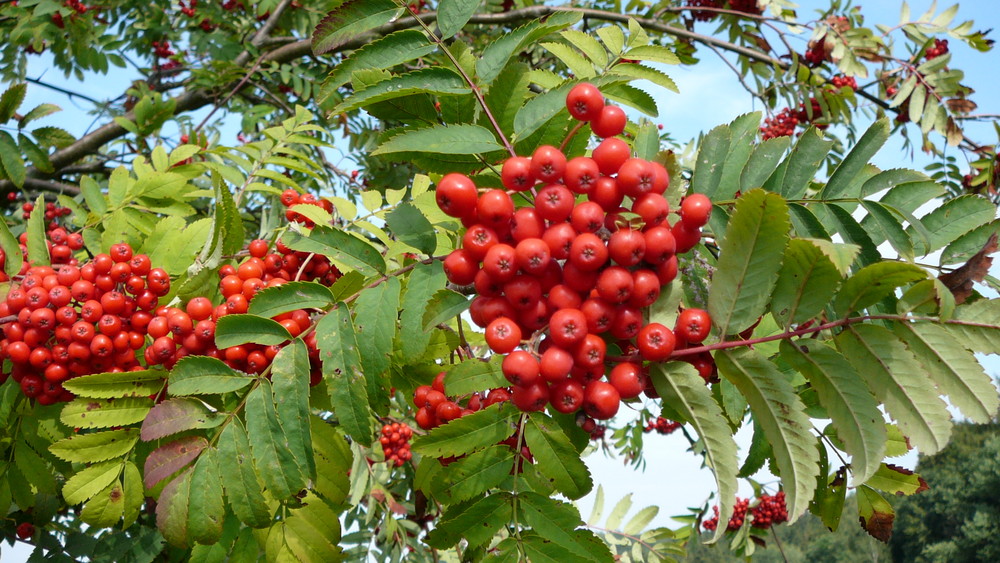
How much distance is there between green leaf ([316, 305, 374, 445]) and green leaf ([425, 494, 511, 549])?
34 cm

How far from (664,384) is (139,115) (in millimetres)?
3698

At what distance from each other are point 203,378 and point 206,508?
31 centimetres

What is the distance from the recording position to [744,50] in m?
4.87

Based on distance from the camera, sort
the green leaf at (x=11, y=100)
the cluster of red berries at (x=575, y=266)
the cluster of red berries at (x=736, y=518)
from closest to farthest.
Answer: the cluster of red berries at (x=575, y=266), the green leaf at (x=11, y=100), the cluster of red berries at (x=736, y=518)

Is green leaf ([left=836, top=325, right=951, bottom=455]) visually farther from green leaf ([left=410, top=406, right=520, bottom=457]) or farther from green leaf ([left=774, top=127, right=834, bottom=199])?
green leaf ([left=410, top=406, right=520, bottom=457])

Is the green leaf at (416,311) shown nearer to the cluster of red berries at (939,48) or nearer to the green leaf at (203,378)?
the green leaf at (203,378)

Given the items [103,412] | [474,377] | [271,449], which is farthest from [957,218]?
[103,412]

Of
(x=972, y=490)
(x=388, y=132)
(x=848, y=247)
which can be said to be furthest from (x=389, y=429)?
(x=972, y=490)

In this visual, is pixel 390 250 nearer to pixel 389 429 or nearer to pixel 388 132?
pixel 388 132

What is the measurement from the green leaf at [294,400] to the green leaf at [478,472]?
0.34 m

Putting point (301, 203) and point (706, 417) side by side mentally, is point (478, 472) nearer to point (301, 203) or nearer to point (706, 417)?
point (706, 417)

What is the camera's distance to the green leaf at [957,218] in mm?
1471

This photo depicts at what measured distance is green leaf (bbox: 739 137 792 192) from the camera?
1.58 meters

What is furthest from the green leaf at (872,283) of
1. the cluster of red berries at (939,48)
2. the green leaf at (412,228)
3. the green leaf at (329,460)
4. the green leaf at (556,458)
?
the cluster of red berries at (939,48)
